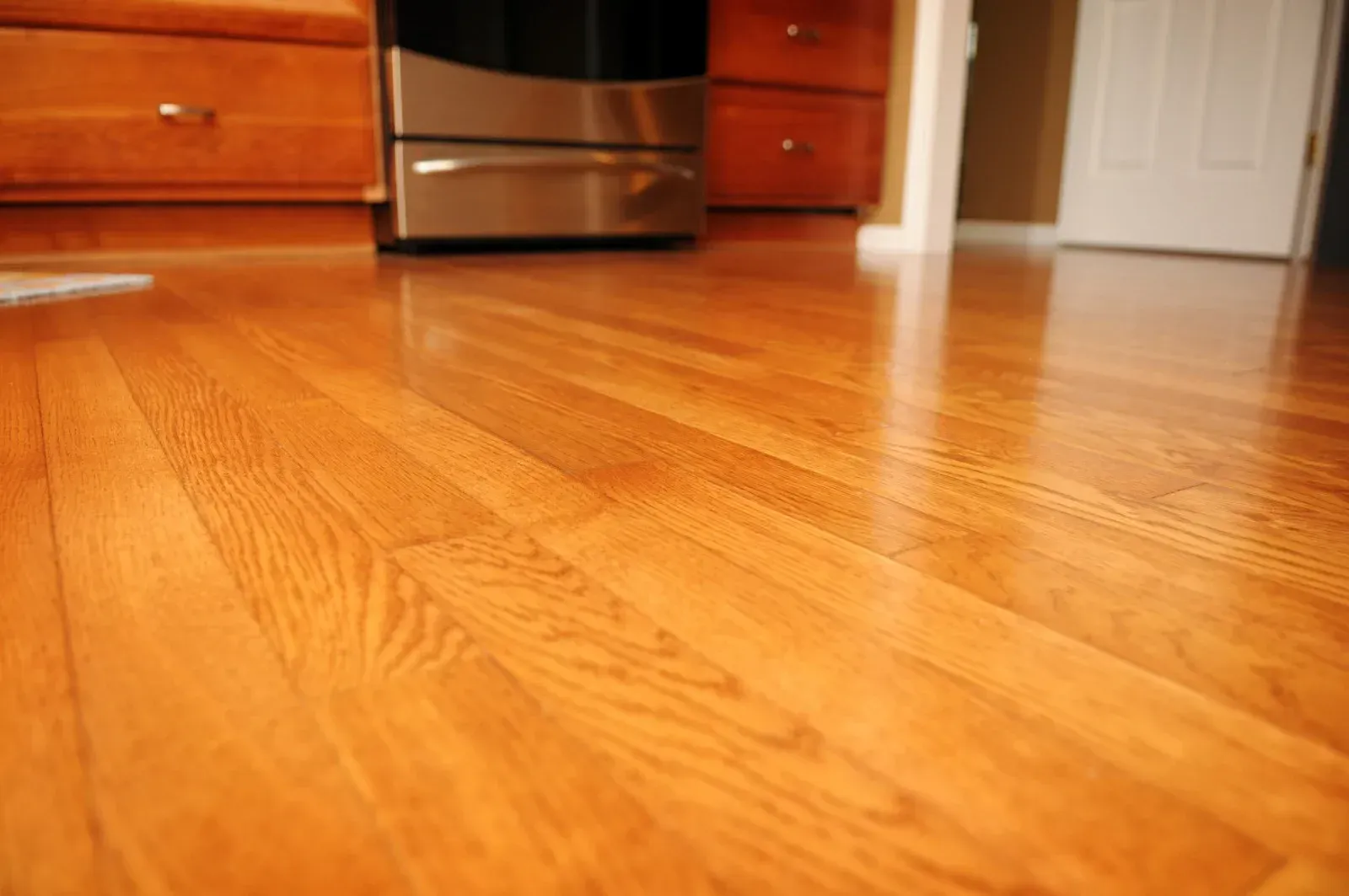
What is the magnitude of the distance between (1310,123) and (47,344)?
316 centimetres

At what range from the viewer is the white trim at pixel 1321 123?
110 inches

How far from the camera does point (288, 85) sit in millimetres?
2037

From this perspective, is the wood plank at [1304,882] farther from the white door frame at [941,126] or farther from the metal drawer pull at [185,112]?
the white door frame at [941,126]

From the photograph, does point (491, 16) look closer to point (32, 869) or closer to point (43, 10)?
point (43, 10)

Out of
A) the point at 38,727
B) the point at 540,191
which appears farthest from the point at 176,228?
the point at 38,727

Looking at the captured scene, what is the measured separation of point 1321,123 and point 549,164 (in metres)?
2.21

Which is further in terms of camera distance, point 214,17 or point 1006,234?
point 1006,234

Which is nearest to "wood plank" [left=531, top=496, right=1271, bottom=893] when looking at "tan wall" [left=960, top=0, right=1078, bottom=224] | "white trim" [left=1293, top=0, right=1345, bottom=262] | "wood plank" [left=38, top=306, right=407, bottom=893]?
"wood plank" [left=38, top=306, right=407, bottom=893]

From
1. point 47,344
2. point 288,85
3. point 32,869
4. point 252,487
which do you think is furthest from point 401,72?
point 32,869

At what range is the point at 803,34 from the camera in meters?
2.63

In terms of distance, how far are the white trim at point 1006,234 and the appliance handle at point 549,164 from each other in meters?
1.56

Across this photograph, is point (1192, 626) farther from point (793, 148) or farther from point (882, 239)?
point (882, 239)

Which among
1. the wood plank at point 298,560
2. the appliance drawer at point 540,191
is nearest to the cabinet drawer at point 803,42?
the appliance drawer at point 540,191

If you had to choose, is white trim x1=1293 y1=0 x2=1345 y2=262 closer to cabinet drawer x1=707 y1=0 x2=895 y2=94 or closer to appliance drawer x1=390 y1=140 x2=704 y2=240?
cabinet drawer x1=707 y1=0 x2=895 y2=94
